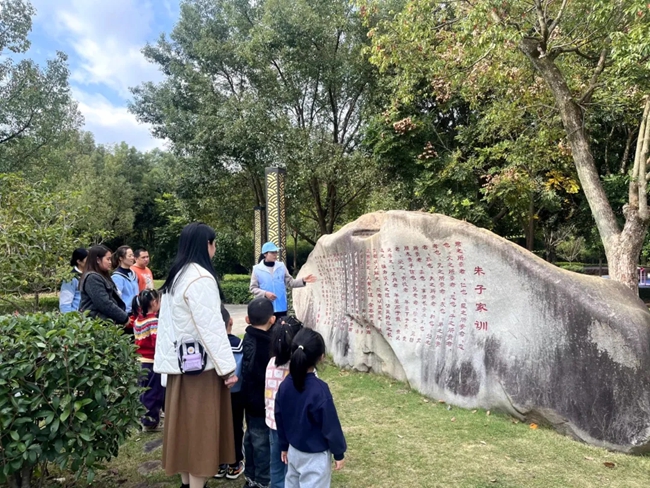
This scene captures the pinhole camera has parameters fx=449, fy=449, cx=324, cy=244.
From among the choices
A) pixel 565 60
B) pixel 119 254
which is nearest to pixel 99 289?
pixel 119 254

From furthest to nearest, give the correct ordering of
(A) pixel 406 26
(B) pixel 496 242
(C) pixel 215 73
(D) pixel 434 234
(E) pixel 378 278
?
(C) pixel 215 73 < (A) pixel 406 26 < (E) pixel 378 278 < (D) pixel 434 234 < (B) pixel 496 242

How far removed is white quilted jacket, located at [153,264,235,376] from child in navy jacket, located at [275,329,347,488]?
1.35ft

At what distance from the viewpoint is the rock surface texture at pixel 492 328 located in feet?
11.2

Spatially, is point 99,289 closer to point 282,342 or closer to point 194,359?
point 194,359

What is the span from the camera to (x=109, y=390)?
7.96 ft

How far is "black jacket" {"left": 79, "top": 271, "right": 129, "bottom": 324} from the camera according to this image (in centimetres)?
370

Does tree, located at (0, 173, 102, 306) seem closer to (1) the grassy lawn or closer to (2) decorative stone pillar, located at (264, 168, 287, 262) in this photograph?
(1) the grassy lawn

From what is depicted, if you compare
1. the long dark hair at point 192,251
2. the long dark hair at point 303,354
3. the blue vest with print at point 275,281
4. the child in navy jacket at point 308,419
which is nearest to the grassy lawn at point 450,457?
the child in navy jacket at point 308,419

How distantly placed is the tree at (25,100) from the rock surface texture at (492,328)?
8353mm

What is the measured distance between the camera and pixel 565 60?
24.6 ft

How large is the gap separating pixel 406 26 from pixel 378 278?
371 cm

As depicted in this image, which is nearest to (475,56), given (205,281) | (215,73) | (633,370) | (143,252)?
(633,370)

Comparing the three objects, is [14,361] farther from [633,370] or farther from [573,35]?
[573,35]

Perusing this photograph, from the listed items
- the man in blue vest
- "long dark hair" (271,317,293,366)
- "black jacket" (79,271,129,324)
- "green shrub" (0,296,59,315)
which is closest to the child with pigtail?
"long dark hair" (271,317,293,366)
